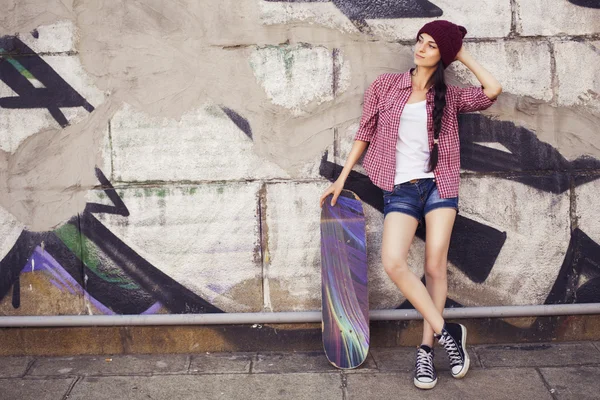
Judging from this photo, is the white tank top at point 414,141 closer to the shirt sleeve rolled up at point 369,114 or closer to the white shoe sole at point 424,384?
the shirt sleeve rolled up at point 369,114

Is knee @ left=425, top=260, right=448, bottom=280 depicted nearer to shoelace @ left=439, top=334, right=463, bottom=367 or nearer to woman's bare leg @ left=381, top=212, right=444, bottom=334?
woman's bare leg @ left=381, top=212, right=444, bottom=334

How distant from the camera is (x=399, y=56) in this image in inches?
164

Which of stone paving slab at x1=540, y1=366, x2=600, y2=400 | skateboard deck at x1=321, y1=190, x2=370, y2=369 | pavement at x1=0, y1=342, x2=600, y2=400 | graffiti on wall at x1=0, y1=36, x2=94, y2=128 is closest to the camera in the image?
stone paving slab at x1=540, y1=366, x2=600, y2=400

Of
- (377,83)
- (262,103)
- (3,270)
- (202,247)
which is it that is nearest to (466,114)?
(377,83)

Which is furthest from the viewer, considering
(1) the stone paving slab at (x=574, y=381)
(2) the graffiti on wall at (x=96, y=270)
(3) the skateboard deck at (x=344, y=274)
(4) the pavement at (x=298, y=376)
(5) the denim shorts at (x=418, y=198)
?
(2) the graffiti on wall at (x=96, y=270)

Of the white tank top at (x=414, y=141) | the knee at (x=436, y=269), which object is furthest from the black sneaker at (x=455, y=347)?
the white tank top at (x=414, y=141)

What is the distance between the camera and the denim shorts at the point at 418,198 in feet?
12.6

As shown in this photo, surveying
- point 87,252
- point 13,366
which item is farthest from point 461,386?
point 13,366

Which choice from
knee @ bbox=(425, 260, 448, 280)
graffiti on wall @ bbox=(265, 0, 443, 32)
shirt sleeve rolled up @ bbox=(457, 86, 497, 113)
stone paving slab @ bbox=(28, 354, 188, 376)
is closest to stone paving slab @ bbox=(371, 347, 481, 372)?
knee @ bbox=(425, 260, 448, 280)

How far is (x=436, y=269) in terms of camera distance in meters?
3.91

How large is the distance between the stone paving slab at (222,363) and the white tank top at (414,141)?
1.52m

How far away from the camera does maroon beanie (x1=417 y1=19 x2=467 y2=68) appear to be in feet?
12.0

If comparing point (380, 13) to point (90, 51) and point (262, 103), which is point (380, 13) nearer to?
point (262, 103)

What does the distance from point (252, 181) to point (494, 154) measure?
1570 mm
